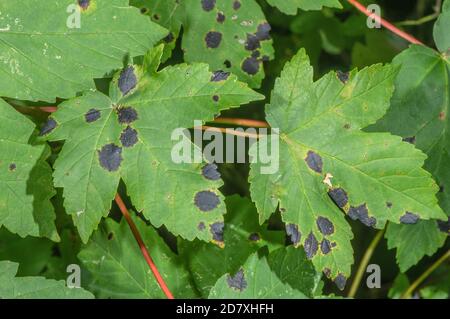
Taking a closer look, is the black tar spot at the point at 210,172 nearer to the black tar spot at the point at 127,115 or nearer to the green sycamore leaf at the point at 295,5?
the black tar spot at the point at 127,115

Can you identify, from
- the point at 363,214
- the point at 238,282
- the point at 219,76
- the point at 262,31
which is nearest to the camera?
the point at 219,76

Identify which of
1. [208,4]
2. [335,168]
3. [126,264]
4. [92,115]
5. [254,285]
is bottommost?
[126,264]

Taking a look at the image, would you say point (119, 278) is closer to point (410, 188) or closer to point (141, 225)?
point (141, 225)

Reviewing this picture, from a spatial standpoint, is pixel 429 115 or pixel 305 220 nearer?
pixel 305 220

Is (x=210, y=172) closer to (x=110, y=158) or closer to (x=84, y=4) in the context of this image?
(x=110, y=158)

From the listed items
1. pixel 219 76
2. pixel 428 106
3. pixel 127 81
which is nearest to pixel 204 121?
pixel 219 76
